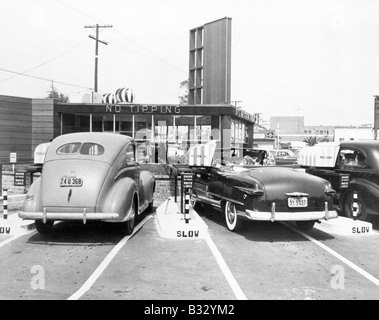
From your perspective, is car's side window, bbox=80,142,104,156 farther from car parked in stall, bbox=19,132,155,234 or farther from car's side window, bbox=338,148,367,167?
car's side window, bbox=338,148,367,167

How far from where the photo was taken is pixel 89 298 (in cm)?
425

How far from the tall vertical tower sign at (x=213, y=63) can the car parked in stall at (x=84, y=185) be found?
13116 mm

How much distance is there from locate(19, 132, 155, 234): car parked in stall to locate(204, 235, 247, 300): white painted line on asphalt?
1.58 m

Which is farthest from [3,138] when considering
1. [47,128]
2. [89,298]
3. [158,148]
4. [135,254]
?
[89,298]

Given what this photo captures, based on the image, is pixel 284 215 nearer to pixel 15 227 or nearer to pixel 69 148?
pixel 69 148

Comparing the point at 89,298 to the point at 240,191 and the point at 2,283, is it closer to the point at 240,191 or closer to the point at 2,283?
the point at 2,283

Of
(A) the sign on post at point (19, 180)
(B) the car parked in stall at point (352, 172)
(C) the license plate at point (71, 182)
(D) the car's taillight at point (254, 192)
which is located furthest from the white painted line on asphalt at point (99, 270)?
(B) the car parked in stall at point (352, 172)

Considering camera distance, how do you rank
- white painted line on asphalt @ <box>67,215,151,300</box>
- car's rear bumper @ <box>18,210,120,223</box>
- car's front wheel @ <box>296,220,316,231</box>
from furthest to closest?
1. car's front wheel @ <box>296,220,316,231</box>
2. car's rear bumper @ <box>18,210,120,223</box>
3. white painted line on asphalt @ <box>67,215,151,300</box>

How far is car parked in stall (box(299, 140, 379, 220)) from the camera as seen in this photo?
838 cm

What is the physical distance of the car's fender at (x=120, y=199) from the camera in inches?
263

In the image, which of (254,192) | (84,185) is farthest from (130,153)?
(254,192)

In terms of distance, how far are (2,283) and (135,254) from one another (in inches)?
79.3

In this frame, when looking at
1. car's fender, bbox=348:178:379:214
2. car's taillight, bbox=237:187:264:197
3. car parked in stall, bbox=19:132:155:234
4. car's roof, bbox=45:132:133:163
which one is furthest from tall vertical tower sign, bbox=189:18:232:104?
car's taillight, bbox=237:187:264:197

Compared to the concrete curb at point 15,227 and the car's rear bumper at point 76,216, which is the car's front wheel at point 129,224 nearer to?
the car's rear bumper at point 76,216
